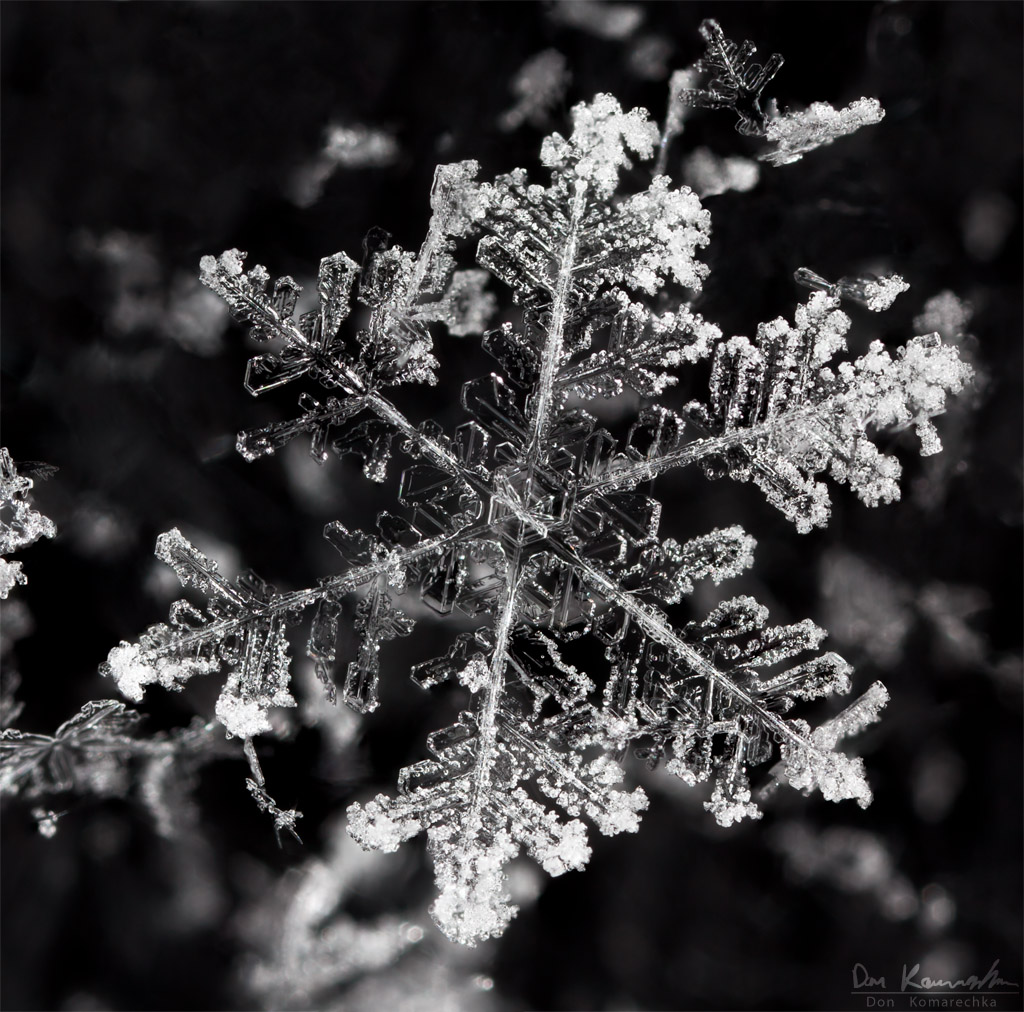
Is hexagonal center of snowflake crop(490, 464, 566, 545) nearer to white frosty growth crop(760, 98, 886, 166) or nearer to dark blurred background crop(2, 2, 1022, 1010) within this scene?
dark blurred background crop(2, 2, 1022, 1010)

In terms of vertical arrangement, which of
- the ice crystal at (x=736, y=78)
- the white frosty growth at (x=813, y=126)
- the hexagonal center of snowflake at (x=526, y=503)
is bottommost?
the hexagonal center of snowflake at (x=526, y=503)

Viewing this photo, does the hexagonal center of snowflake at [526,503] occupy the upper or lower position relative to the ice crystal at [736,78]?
lower

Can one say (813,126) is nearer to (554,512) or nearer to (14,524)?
(554,512)

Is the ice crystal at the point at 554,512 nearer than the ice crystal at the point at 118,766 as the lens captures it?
Yes

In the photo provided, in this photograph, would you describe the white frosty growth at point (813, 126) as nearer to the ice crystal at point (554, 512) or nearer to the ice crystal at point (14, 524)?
the ice crystal at point (554, 512)

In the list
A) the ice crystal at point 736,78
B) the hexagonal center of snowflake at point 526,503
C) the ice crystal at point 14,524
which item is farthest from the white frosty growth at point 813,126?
the ice crystal at point 14,524

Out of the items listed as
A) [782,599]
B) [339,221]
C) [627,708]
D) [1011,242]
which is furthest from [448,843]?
[1011,242]
